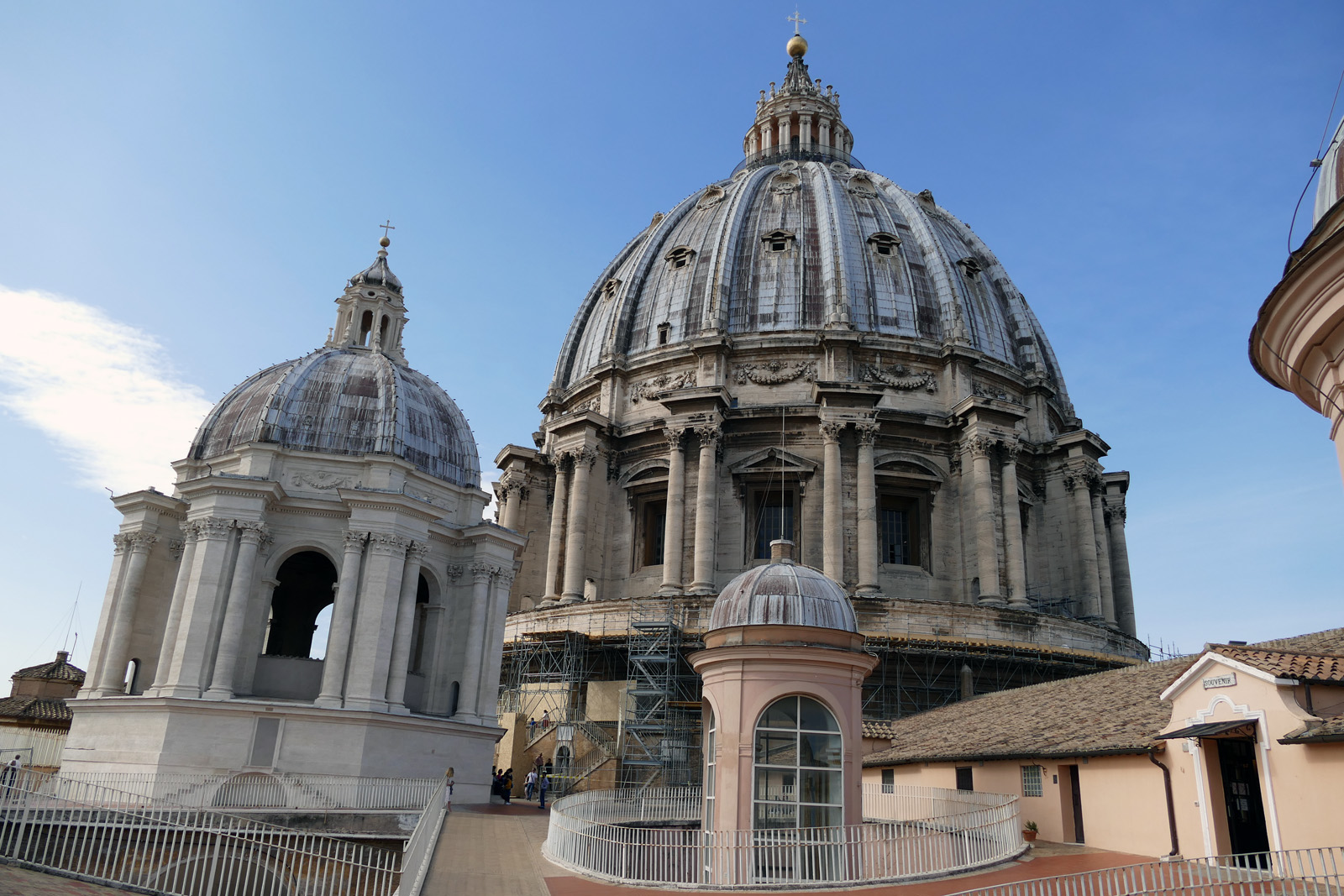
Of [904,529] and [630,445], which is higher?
[630,445]

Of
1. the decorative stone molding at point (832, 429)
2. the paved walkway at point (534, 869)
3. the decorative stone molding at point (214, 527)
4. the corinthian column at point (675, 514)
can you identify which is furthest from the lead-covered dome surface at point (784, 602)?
the decorative stone molding at point (832, 429)

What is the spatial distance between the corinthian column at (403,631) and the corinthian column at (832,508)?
56.4ft

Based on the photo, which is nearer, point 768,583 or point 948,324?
point 768,583

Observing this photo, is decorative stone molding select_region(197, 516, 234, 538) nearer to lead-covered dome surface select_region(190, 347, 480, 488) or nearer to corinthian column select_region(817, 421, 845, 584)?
lead-covered dome surface select_region(190, 347, 480, 488)

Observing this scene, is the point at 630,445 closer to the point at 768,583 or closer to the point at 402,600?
the point at 402,600

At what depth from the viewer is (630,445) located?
4844cm

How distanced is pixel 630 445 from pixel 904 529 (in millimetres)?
13742

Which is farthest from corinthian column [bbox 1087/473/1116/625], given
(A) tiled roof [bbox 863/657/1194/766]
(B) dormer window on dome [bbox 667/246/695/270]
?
(B) dormer window on dome [bbox 667/246/695/270]

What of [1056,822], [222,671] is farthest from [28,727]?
[1056,822]

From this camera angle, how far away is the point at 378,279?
38.2 metres

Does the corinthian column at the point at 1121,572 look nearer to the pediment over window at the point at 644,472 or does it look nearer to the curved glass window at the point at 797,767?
the pediment over window at the point at 644,472

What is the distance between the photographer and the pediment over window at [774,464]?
1737 inches

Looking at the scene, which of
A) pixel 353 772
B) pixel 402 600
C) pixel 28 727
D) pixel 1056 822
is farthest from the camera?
pixel 28 727

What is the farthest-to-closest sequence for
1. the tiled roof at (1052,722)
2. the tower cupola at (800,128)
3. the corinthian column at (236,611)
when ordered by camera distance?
1. the tower cupola at (800,128)
2. the corinthian column at (236,611)
3. the tiled roof at (1052,722)
